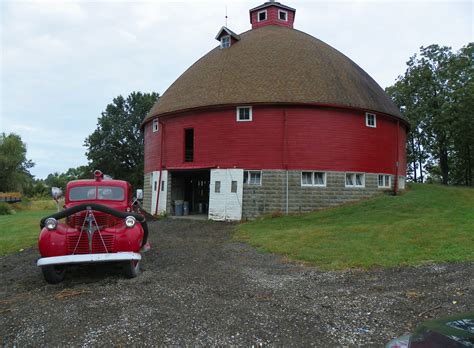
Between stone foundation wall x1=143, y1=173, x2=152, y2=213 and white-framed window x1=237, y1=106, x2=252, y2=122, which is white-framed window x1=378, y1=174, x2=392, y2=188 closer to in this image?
white-framed window x1=237, y1=106, x2=252, y2=122

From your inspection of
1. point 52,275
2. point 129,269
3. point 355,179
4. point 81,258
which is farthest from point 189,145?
point 81,258

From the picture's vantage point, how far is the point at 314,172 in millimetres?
21625

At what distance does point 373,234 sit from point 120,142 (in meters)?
44.3

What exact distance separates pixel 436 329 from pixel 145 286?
A: 19.3ft

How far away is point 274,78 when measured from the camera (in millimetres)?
22719

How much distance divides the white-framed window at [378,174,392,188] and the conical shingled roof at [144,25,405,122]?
408 cm

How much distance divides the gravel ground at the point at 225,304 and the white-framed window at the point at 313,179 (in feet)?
38.6

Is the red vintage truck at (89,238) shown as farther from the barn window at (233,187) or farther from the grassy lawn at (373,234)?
the barn window at (233,187)

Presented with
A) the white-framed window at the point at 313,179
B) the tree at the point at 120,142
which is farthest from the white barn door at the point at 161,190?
the tree at the point at 120,142

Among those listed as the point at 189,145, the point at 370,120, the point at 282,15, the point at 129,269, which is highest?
the point at 282,15

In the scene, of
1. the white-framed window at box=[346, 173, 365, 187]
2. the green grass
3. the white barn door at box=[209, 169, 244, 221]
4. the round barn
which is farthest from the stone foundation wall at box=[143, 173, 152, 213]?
the white-framed window at box=[346, 173, 365, 187]

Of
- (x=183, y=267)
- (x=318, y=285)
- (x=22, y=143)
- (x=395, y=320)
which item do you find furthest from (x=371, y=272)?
(x=22, y=143)

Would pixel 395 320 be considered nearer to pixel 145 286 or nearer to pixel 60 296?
pixel 145 286

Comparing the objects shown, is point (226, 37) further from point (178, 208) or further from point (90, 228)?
point (90, 228)
